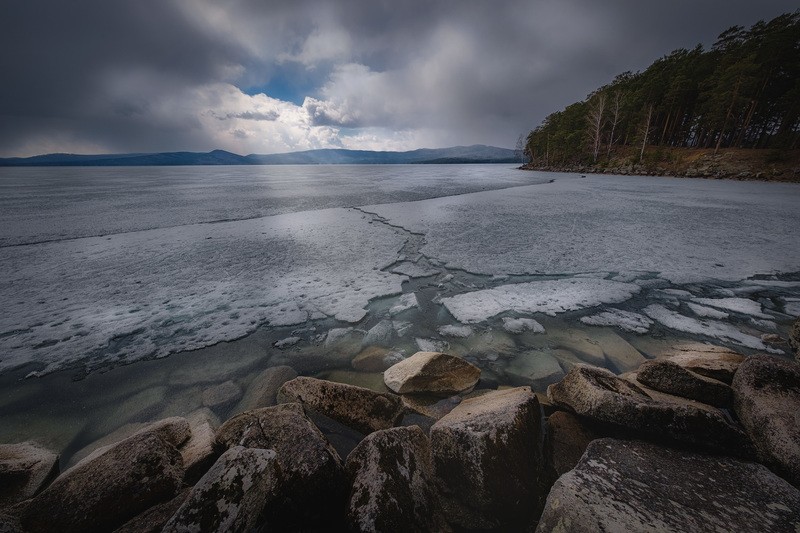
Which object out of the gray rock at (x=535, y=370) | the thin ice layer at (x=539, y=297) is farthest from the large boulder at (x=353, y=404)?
the thin ice layer at (x=539, y=297)

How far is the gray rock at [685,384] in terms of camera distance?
2246 mm

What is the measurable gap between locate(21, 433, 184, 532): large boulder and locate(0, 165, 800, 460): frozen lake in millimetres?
1043

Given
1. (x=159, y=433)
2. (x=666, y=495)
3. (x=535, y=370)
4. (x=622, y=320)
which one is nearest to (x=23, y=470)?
(x=159, y=433)

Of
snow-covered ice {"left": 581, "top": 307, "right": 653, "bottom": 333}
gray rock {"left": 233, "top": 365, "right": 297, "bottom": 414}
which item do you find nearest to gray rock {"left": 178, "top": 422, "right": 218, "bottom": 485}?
gray rock {"left": 233, "top": 365, "right": 297, "bottom": 414}

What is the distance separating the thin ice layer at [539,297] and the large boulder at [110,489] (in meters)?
3.18

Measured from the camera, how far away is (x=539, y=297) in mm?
4414

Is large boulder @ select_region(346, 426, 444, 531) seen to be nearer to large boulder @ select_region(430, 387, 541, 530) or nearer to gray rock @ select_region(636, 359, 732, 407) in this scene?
large boulder @ select_region(430, 387, 541, 530)

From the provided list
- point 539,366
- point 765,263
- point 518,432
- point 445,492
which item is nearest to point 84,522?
point 445,492

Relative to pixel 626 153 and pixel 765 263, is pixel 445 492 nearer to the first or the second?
pixel 765 263

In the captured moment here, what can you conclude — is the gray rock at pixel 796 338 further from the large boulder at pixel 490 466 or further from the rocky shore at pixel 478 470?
the large boulder at pixel 490 466

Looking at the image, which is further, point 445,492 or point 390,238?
point 390,238

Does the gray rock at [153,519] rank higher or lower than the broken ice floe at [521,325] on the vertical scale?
higher

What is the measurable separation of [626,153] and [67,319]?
5375 centimetres

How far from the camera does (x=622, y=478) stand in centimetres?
155
